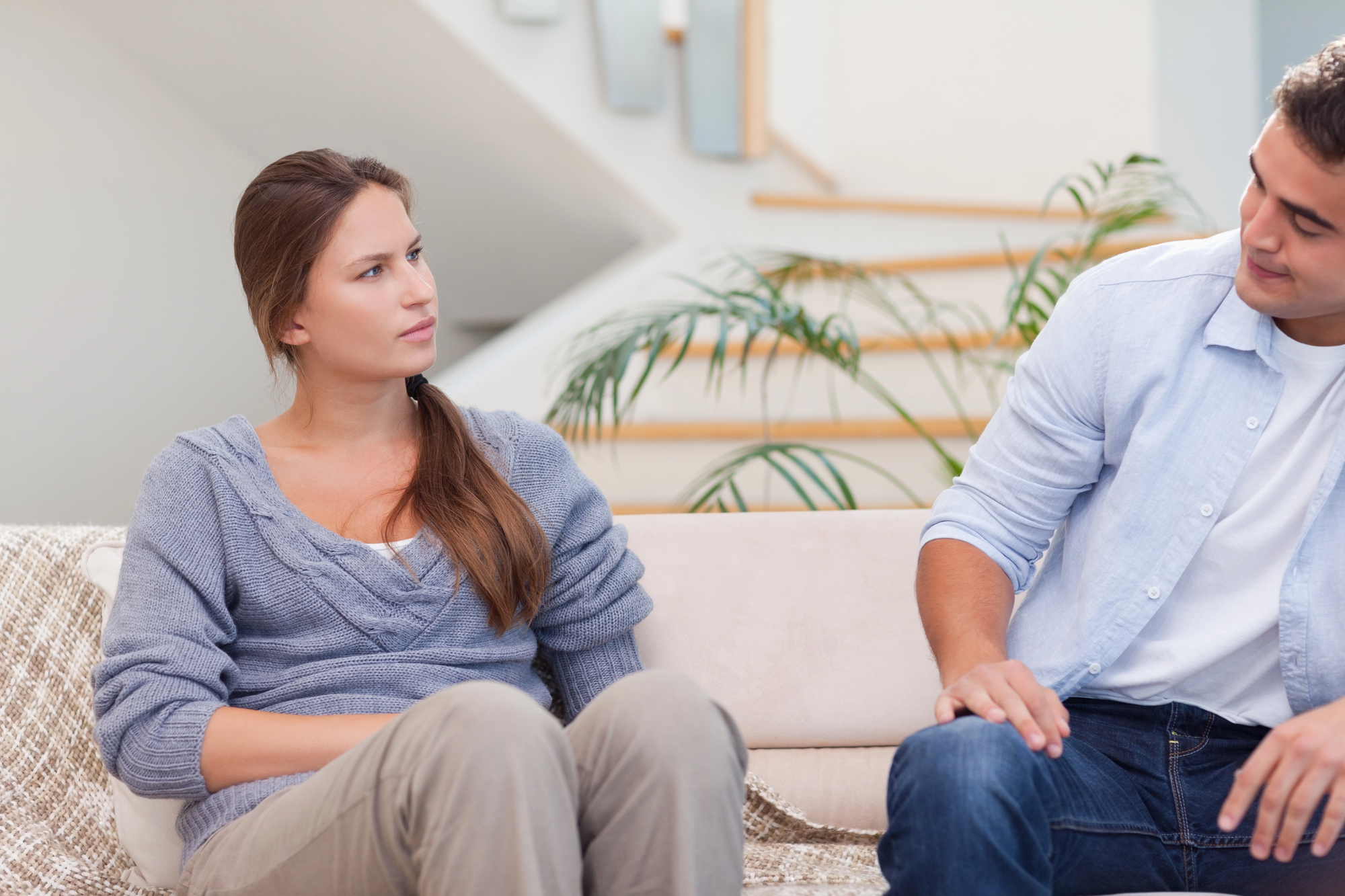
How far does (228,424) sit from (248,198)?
0.80 feet

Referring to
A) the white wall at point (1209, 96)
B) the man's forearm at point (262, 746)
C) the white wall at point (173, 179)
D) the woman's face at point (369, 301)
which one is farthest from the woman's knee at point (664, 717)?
the white wall at point (1209, 96)

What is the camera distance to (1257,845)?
0.80 m

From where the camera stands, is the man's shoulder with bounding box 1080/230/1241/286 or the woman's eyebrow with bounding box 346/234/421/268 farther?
the woman's eyebrow with bounding box 346/234/421/268

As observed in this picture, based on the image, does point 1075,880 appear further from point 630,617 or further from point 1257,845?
point 630,617

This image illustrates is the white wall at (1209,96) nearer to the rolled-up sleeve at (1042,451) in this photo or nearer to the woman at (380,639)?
the rolled-up sleeve at (1042,451)

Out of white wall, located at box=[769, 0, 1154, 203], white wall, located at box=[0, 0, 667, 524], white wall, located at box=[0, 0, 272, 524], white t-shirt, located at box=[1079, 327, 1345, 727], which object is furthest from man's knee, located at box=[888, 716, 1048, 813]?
white wall, located at box=[769, 0, 1154, 203]

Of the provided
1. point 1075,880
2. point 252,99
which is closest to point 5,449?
point 252,99

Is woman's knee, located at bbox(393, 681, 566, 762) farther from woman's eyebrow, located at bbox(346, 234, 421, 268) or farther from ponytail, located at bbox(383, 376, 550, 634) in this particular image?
woman's eyebrow, located at bbox(346, 234, 421, 268)

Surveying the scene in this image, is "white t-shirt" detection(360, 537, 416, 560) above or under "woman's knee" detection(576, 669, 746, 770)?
under

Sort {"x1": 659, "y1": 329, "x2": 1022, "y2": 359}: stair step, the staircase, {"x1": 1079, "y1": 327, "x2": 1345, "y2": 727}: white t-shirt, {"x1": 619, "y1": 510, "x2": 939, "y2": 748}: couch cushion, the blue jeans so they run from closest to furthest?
the blue jeans < {"x1": 1079, "y1": 327, "x2": 1345, "y2": 727}: white t-shirt < {"x1": 619, "y1": 510, "x2": 939, "y2": 748}: couch cushion < {"x1": 659, "y1": 329, "x2": 1022, "y2": 359}: stair step < the staircase

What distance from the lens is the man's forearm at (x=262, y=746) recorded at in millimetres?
1063

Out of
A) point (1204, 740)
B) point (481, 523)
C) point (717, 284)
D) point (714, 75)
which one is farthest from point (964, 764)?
point (714, 75)

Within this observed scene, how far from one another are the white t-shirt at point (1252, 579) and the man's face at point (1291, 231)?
0.26 ft

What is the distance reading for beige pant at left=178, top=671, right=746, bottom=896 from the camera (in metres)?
0.83
